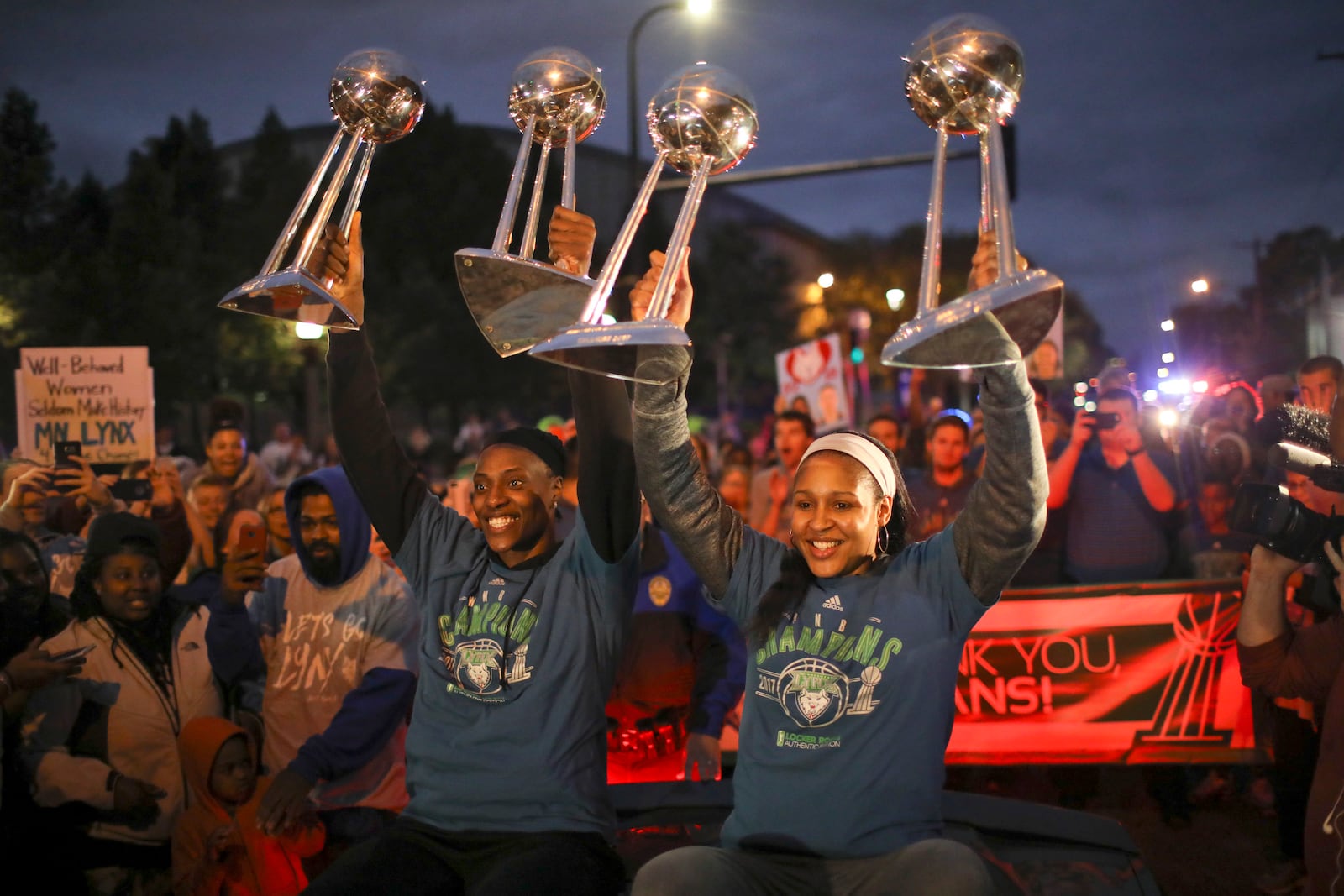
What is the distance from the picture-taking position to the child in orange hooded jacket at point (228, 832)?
155 inches

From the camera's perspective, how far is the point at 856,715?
2.67m

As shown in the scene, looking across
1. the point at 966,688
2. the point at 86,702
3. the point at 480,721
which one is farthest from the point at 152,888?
the point at 966,688

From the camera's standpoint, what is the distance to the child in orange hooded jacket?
155 inches

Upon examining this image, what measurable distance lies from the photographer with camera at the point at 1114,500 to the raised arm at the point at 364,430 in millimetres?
4230

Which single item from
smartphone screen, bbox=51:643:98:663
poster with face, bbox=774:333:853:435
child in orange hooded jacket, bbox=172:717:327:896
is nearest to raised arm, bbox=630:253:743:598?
child in orange hooded jacket, bbox=172:717:327:896

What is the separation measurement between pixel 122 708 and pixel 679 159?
3146 mm

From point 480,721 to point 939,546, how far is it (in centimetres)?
129

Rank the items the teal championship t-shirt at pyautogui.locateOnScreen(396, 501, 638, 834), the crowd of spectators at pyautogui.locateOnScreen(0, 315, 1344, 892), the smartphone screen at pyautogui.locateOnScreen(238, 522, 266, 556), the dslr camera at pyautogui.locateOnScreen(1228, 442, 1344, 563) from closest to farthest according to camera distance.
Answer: the teal championship t-shirt at pyautogui.locateOnScreen(396, 501, 638, 834)
the dslr camera at pyautogui.locateOnScreen(1228, 442, 1344, 563)
the crowd of spectators at pyautogui.locateOnScreen(0, 315, 1344, 892)
the smartphone screen at pyautogui.locateOnScreen(238, 522, 266, 556)

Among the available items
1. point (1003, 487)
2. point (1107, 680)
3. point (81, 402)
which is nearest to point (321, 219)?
point (1003, 487)

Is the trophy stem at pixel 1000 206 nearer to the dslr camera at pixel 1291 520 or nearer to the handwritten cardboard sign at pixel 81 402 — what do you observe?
the dslr camera at pixel 1291 520

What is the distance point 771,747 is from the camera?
107 inches

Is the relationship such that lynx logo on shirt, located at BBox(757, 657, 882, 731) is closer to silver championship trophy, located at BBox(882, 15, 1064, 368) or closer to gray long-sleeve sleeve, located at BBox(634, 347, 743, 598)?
gray long-sleeve sleeve, located at BBox(634, 347, 743, 598)

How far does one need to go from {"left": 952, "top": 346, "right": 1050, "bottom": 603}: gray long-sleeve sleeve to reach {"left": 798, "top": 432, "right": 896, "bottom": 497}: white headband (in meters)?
0.27

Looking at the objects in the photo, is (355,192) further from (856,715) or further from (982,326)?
(856,715)
